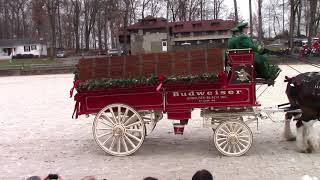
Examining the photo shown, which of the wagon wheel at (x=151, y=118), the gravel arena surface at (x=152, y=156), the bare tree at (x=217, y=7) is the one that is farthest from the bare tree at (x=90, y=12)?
the wagon wheel at (x=151, y=118)

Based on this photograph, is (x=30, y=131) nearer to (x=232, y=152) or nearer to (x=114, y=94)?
(x=114, y=94)

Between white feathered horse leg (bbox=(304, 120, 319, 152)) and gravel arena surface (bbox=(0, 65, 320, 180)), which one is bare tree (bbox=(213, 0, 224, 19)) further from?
white feathered horse leg (bbox=(304, 120, 319, 152))

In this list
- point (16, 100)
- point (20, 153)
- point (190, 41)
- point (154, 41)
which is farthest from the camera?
point (190, 41)

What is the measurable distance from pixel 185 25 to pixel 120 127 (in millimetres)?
64422

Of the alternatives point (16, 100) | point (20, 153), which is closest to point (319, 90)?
point (20, 153)

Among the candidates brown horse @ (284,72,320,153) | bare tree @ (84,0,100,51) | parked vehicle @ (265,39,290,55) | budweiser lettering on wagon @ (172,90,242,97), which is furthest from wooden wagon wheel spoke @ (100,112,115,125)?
bare tree @ (84,0,100,51)

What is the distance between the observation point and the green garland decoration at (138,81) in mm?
8508

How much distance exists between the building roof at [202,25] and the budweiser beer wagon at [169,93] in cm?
6320

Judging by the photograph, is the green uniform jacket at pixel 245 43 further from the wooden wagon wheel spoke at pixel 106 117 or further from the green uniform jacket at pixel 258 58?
the wooden wagon wheel spoke at pixel 106 117

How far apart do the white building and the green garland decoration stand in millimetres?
81030

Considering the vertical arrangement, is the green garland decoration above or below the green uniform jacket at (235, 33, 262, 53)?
below

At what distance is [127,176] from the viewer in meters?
7.58

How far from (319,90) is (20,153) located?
5.30 m

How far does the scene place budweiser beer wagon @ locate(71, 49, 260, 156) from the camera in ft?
28.0
